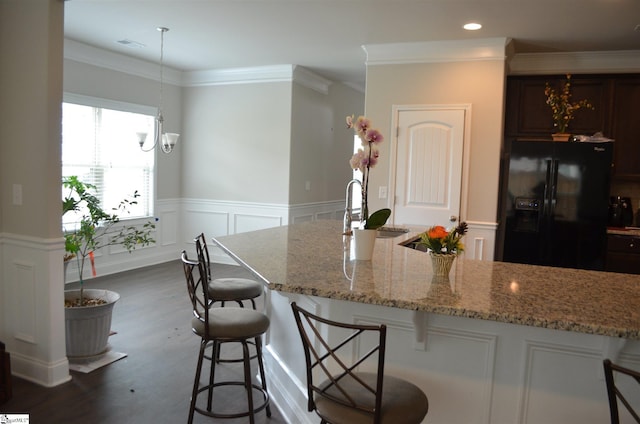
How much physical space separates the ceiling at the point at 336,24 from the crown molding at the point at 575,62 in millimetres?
113

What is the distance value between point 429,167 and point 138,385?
3.32 m

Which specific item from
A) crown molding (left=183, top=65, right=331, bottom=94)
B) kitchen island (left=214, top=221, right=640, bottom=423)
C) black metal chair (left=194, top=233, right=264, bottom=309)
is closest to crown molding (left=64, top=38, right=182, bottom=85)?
crown molding (left=183, top=65, right=331, bottom=94)

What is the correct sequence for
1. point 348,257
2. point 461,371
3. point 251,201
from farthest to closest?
1. point 251,201
2. point 348,257
3. point 461,371

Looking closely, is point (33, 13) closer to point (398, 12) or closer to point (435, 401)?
point (398, 12)

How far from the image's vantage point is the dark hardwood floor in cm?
268

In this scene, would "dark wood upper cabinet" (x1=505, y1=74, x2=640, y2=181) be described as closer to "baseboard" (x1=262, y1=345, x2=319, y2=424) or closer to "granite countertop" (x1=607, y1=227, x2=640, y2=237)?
"granite countertop" (x1=607, y1=227, x2=640, y2=237)

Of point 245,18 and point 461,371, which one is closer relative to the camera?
point 461,371

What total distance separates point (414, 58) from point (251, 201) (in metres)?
2.89

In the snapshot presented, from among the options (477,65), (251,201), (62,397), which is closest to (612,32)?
(477,65)

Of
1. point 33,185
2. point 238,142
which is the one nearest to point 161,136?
point 238,142

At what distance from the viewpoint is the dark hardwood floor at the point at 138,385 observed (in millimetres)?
2682

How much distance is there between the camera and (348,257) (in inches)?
102

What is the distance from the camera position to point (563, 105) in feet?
15.8

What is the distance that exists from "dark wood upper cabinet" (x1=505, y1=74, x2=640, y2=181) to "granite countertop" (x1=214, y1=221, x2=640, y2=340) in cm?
296
